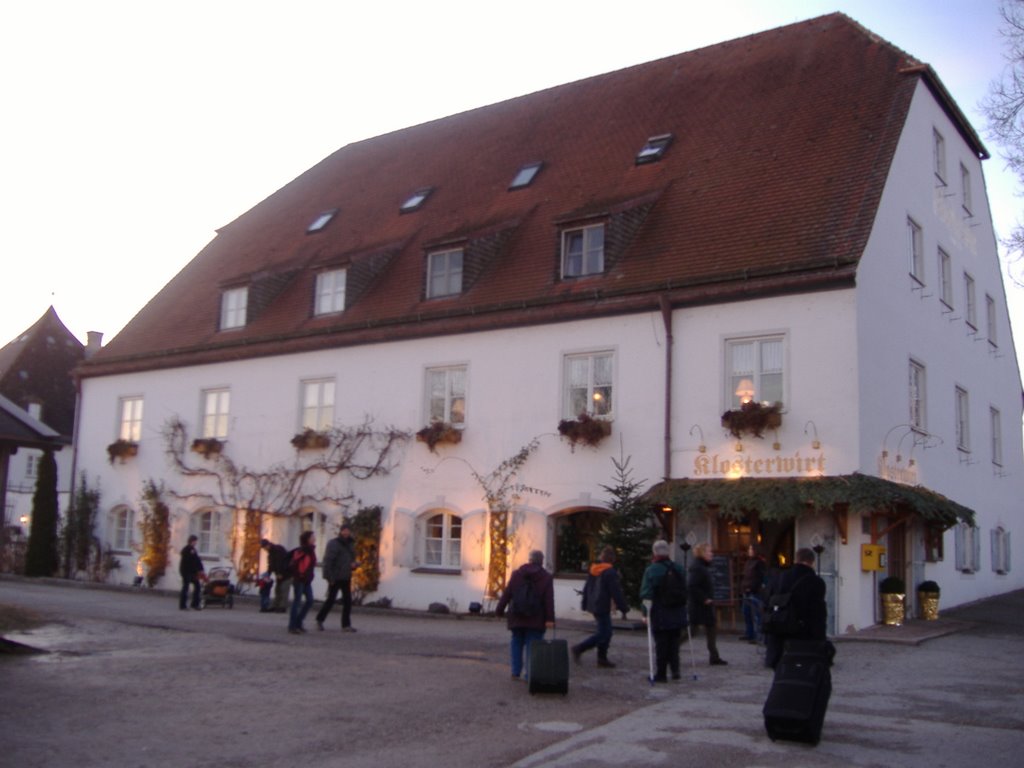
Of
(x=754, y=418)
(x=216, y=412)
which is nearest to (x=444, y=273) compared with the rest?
(x=216, y=412)

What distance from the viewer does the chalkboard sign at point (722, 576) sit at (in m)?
19.8

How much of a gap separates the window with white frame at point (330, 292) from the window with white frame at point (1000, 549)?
623 inches

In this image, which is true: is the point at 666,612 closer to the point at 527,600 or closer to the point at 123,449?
the point at 527,600

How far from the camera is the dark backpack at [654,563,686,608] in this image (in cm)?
1330

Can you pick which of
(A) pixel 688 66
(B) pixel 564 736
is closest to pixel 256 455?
(A) pixel 688 66

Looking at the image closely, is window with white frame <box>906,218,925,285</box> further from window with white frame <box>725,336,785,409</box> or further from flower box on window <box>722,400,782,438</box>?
flower box on window <box>722,400,782,438</box>

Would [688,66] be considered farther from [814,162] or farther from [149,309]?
[149,309]

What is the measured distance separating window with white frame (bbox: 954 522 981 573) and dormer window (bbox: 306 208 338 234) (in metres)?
16.9

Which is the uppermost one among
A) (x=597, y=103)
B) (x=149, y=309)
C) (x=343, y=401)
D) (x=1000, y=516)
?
(x=597, y=103)

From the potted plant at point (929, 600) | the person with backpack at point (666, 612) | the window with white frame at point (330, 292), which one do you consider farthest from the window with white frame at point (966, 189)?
the person with backpack at point (666, 612)

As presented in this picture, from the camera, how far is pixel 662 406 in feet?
68.4

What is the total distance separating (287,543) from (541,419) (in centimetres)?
775

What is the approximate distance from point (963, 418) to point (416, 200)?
13523 millimetres

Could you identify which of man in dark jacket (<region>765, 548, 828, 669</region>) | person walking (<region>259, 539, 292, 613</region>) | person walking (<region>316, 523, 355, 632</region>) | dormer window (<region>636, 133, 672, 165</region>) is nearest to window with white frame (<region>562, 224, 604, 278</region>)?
dormer window (<region>636, 133, 672, 165</region>)
